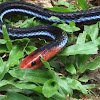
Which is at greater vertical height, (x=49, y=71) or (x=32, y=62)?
(x=32, y=62)

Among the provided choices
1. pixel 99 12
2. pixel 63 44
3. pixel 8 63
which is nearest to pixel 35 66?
pixel 8 63

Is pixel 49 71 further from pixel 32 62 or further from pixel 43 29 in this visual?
pixel 43 29

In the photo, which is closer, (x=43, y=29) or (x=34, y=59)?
(x=34, y=59)

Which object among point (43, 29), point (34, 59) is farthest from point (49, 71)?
point (43, 29)

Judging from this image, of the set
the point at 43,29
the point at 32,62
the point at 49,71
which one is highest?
the point at 43,29

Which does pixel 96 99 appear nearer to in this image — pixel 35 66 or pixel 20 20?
pixel 35 66

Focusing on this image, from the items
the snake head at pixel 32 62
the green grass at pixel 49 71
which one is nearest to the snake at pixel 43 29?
the snake head at pixel 32 62

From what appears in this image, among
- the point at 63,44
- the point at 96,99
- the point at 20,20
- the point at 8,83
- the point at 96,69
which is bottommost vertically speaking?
the point at 96,99
